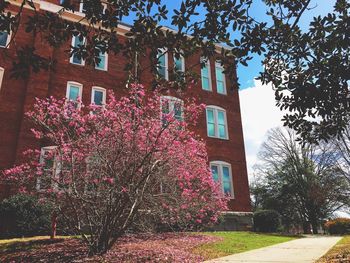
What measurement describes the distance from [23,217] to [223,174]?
460 inches

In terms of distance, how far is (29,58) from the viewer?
4.24m

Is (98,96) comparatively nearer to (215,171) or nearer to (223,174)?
(215,171)

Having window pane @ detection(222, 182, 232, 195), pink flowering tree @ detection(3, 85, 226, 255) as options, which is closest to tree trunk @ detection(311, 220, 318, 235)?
window pane @ detection(222, 182, 232, 195)

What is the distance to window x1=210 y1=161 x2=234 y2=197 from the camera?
63.1 ft

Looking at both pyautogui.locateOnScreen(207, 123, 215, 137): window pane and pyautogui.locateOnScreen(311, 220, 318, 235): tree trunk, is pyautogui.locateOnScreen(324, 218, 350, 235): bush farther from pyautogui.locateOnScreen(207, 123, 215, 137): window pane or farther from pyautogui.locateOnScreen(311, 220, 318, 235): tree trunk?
pyautogui.locateOnScreen(207, 123, 215, 137): window pane

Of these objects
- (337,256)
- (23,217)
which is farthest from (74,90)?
(337,256)

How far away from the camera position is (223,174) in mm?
19531

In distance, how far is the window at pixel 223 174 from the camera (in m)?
19.2

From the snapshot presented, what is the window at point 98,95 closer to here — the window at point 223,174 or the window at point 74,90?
the window at point 74,90

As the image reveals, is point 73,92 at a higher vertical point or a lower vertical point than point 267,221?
higher

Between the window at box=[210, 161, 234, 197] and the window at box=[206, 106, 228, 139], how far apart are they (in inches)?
76.3

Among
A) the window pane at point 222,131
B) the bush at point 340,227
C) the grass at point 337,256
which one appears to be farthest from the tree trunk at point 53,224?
the bush at point 340,227

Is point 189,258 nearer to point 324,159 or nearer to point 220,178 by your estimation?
point 220,178

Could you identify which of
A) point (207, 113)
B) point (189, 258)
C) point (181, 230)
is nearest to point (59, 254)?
point (189, 258)
